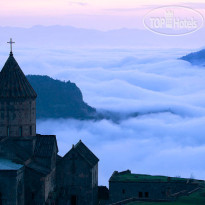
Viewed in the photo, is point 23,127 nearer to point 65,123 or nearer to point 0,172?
point 0,172

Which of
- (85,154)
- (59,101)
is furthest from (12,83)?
(59,101)

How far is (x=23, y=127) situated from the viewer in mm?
43594

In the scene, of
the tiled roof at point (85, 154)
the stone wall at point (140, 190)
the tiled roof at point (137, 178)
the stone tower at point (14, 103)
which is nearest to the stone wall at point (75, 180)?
the tiled roof at point (85, 154)

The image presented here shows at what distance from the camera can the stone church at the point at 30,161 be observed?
40906 millimetres

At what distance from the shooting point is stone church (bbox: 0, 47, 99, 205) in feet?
134

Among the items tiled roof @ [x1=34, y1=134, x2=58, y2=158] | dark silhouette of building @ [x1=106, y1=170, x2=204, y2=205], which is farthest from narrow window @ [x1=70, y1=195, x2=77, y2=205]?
tiled roof @ [x1=34, y1=134, x2=58, y2=158]

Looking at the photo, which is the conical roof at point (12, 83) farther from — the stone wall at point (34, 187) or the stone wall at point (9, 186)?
the stone wall at point (9, 186)

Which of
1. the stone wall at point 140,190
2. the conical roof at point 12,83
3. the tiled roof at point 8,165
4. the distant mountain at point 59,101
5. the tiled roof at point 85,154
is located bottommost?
the stone wall at point 140,190

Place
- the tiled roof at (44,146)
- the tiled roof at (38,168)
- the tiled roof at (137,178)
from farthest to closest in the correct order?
the tiled roof at (137,178)
the tiled roof at (44,146)
the tiled roof at (38,168)

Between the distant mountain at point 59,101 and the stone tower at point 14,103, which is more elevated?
the distant mountain at point 59,101

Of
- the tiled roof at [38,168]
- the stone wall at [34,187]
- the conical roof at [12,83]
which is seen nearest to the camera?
the stone wall at [34,187]

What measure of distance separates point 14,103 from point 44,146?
13.7 feet

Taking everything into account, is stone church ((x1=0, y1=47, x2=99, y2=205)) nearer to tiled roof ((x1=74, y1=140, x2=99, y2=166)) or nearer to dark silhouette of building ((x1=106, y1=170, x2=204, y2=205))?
tiled roof ((x1=74, y1=140, x2=99, y2=166))

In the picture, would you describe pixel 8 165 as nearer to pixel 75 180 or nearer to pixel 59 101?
pixel 75 180
